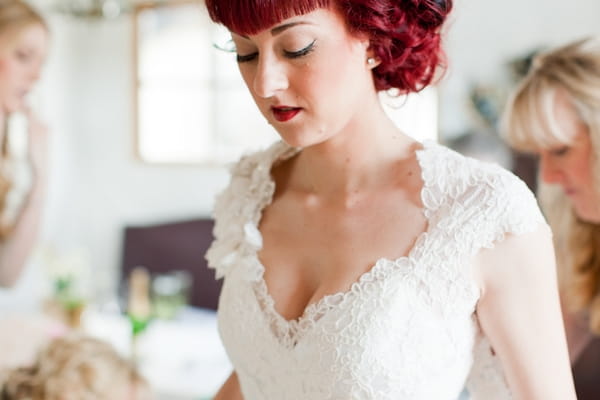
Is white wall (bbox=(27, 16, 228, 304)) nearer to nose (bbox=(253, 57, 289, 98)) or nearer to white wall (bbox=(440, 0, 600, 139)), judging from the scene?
white wall (bbox=(440, 0, 600, 139))

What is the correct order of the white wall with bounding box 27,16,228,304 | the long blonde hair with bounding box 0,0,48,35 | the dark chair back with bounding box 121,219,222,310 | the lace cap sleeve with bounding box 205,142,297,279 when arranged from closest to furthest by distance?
1. the lace cap sleeve with bounding box 205,142,297,279
2. the long blonde hair with bounding box 0,0,48,35
3. the dark chair back with bounding box 121,219,222,310
4. the white wall with bounding box 27,16,228,304

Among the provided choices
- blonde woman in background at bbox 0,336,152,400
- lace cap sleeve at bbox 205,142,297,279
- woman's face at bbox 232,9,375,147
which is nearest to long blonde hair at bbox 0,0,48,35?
Answer: blonde woman in background at bbox 0,336,152,400

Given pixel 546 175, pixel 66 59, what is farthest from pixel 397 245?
pixel 66 59

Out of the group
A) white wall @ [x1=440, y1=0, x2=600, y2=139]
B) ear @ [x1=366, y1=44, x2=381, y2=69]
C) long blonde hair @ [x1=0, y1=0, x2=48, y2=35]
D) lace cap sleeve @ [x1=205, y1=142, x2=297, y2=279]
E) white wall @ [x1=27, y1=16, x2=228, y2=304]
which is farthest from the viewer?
white wall @ [x1=27, y1=16, x2=228, y2=304]

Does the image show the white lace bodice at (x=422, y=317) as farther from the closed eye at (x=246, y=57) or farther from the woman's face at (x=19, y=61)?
the woman's face at (x=19, y=61)

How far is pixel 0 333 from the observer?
279 centimetres

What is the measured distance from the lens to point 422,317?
94 cm

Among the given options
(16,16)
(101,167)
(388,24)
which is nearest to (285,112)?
(388,24)

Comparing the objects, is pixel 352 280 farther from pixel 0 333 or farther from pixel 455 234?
pixel 0 333

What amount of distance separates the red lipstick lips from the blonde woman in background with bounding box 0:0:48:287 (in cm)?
225

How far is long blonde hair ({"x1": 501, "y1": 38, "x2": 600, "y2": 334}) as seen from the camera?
137cm

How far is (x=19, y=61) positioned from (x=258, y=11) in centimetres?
240

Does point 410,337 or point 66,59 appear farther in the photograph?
point 66,59

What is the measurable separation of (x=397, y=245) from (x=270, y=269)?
208 millimetres
